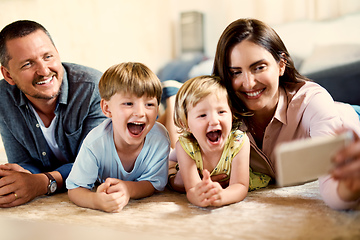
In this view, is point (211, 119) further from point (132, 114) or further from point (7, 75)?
point (7, 75)

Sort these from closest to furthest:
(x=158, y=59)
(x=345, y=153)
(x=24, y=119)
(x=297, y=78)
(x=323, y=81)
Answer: (x=345, y=153)
(x=297, y=78)
(x=24, y=119)
(x=323, y=81)
(x=158, y=59)

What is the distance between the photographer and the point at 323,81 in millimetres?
2240

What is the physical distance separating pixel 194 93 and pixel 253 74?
0.20m

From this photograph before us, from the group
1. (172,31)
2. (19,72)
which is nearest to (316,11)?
(172,31)

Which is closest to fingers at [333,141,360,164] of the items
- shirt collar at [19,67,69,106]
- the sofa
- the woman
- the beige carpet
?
the beige carpet

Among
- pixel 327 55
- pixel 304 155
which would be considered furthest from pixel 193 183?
pixel 327 55

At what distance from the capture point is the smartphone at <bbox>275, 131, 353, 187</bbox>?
67 centimetres

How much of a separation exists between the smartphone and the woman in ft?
1.12

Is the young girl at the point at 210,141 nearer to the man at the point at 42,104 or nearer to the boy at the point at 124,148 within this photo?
the boy at the point at 124,148

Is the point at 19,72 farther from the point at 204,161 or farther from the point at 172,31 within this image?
the point at 172,31

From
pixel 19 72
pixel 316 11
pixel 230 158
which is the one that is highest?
pixel 316 11

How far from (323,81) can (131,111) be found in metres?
1.54

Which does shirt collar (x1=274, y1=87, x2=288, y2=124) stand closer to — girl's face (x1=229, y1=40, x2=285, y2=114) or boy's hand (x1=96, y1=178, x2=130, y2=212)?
girl's face (x1=229, y1=40, x2=285, y2=114)

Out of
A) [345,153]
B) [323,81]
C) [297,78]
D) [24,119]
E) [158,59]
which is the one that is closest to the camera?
[345,153]
